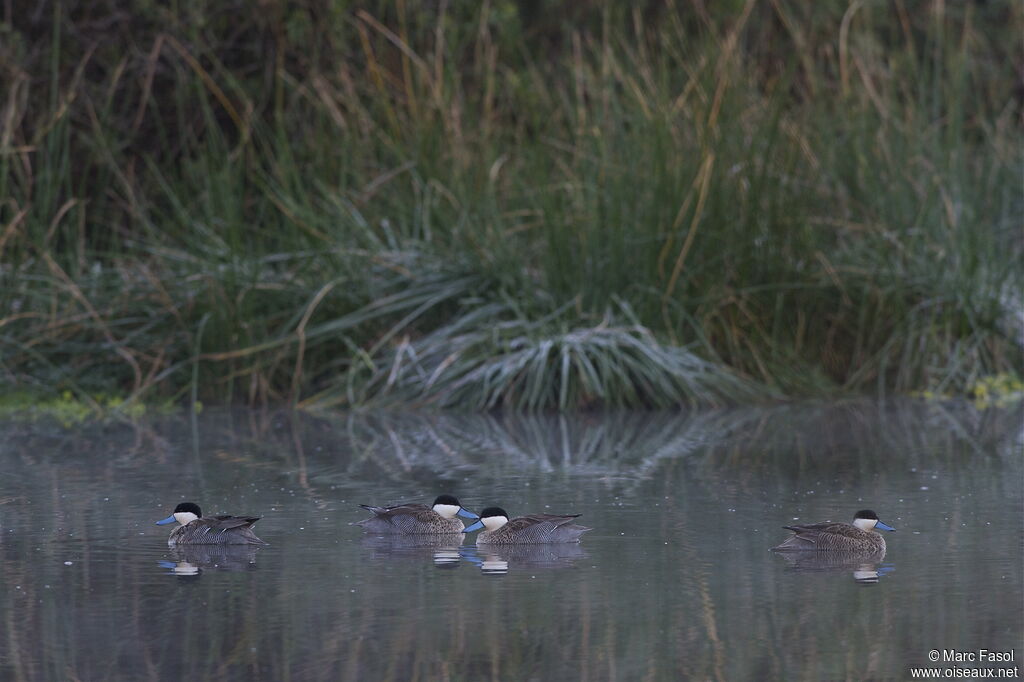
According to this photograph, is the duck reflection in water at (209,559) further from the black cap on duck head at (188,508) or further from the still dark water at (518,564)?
the black cap on duck head at (188,508)

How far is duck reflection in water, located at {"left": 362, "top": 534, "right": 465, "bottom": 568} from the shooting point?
5.68 meters

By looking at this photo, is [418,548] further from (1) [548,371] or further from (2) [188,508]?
(1) [548,371]

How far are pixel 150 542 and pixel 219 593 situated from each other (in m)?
1.02

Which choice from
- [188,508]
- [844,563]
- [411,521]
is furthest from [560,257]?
[844,563]

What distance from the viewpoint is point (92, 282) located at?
11836 millimetres

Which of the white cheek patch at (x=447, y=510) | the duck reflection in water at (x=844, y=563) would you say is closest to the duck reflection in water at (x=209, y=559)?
the white cheek patch at (x=447, y=510)

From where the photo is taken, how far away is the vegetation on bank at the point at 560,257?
439 inches

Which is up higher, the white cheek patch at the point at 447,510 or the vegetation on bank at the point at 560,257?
the vegetation on bank at the point at 560,257

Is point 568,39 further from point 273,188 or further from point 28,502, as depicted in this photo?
point 28,502

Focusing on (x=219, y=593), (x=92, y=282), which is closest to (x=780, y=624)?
(x=219, y=593)

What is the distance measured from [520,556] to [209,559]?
1.07 meters

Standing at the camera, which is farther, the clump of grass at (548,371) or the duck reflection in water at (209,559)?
the clump of grass at (548,371)

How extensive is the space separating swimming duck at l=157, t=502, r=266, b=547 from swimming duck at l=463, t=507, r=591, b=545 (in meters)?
0.82

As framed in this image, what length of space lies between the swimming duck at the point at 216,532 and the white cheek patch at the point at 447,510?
69 centimetres
